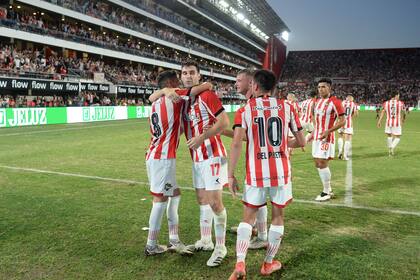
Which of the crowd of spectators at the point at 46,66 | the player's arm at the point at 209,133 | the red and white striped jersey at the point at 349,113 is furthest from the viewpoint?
the crowd of spectators at the point at 46,66

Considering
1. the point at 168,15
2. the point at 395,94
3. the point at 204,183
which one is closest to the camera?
the point at 204,183

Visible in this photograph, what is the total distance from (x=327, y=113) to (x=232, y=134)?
3.61m

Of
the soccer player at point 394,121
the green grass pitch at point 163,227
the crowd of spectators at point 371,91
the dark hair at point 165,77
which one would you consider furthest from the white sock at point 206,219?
the crowd of spectators at point 371,91

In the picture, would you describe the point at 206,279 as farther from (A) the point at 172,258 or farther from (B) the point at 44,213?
(B) the point at 44,213

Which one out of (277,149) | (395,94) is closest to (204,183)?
(277,149)

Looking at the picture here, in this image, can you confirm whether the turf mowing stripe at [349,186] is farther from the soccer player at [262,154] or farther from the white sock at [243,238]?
the white sock at [243,238]

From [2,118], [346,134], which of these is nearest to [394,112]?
[346,134]

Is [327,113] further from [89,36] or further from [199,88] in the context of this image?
[89,36]

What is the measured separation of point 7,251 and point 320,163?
17.5ft

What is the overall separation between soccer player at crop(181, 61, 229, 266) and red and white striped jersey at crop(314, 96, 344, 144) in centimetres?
368

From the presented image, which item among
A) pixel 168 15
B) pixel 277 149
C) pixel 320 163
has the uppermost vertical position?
pixel 168 15

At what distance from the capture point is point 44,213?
5.94 m

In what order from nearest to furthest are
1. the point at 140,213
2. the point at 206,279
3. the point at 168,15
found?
the point at 206,279 < the point at 140,213 < the point at 168,15

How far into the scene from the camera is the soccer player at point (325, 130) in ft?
23.3
